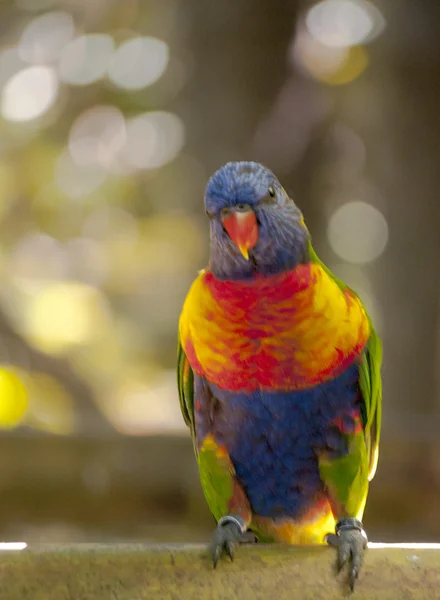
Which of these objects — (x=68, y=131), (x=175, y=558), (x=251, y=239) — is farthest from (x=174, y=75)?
(x=175, y=558)

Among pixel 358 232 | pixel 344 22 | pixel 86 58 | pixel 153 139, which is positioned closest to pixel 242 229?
pixel 358 232

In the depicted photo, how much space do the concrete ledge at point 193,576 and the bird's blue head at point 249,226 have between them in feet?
2.02

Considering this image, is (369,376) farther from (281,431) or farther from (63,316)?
(63,316)

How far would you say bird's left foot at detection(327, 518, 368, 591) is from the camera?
1221mm

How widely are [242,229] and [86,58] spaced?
95.4 inches

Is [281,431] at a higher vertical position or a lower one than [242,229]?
lower

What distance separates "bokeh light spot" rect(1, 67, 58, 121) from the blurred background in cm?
1

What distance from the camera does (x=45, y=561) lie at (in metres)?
1.20

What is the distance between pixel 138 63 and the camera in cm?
330

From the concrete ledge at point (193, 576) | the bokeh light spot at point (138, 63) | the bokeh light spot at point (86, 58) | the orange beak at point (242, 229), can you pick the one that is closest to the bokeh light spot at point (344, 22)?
the bokeh light spot at point (138, 63)

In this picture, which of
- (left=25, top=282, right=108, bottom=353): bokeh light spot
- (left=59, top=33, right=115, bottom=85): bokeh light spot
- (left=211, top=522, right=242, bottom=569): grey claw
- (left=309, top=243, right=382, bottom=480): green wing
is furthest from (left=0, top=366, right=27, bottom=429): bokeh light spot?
(left=309, top=243, right=382, bottom=480): green wing

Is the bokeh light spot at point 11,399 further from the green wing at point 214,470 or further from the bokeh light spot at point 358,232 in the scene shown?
the green wing at point 214,470

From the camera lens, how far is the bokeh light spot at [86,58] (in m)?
3.30

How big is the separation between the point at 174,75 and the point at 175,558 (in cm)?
270
